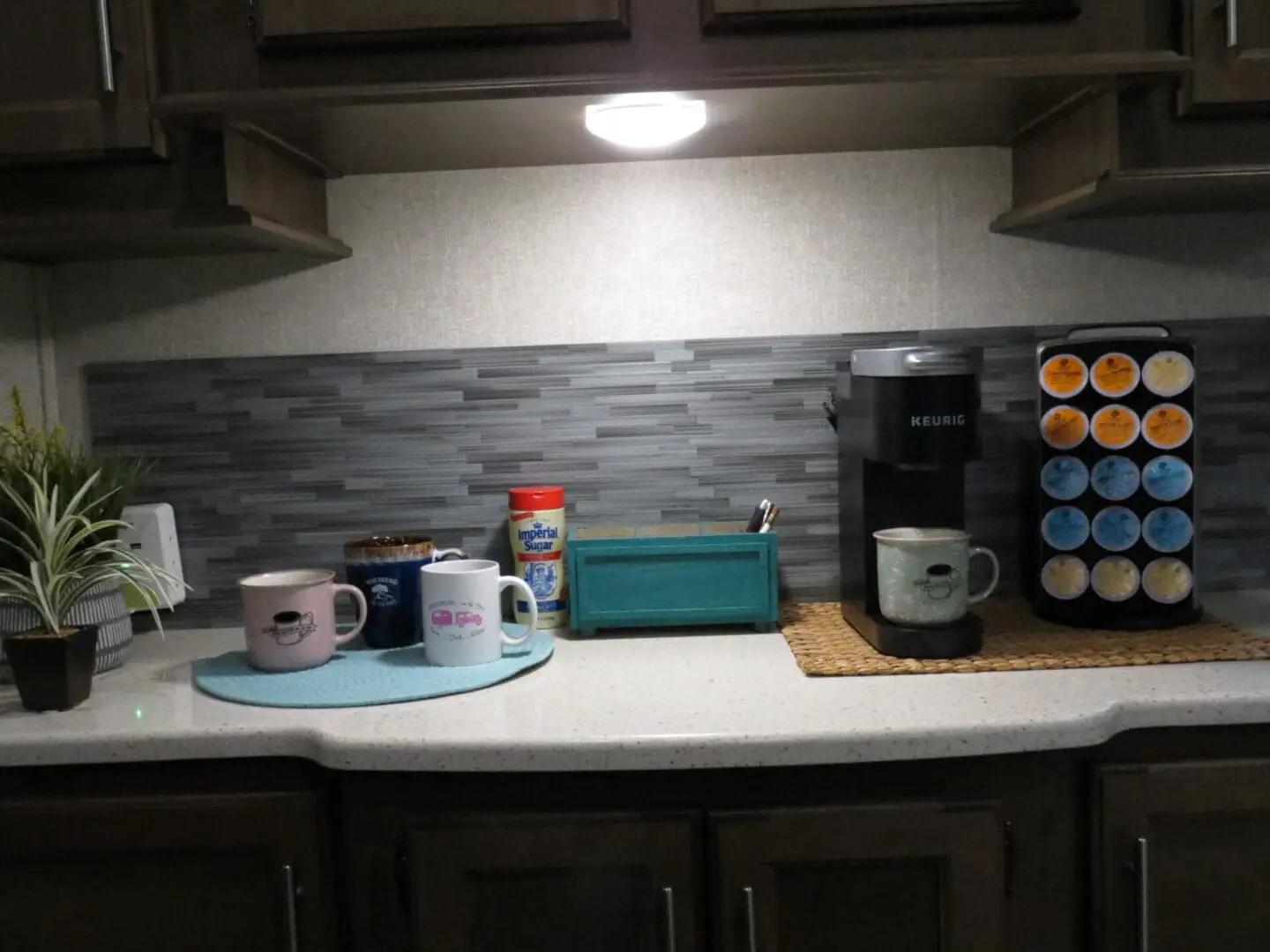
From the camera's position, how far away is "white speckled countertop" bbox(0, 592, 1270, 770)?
102 cm

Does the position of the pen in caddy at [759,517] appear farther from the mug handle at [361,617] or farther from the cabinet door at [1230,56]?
the cabinet door at [1230,56]

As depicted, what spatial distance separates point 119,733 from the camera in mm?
1088

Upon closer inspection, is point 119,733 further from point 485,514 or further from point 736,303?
point 736,303

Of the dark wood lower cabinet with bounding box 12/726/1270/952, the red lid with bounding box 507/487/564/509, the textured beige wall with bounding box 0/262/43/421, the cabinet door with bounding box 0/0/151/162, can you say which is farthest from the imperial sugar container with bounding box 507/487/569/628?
the textured beige wall with bounding box 0/262/43/421

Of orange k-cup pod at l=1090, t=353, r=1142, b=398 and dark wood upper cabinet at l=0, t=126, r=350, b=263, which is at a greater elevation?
dark wood upper cabinet at l=0, t=126, r=350, b=263

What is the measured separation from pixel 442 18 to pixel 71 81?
1.50ft

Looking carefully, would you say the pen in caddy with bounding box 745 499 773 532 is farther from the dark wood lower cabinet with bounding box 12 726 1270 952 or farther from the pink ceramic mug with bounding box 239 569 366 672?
the pink ceramic mug with bounding box 239 569 366 672

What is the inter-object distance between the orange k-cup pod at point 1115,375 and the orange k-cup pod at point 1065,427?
0.05m

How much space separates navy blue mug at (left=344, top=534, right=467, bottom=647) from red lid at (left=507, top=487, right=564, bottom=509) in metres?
0.15

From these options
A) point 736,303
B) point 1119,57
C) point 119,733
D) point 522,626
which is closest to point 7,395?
point 119,733

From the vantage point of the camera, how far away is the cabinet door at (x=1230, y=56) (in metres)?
1.17

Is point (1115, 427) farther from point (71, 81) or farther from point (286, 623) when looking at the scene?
point (71, 81)

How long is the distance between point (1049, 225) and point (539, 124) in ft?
2.68

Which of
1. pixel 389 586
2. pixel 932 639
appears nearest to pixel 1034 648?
pixel 932 639
